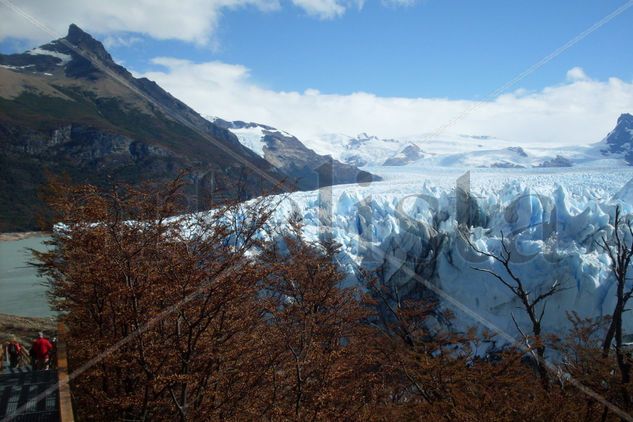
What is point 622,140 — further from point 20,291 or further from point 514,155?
point 20,291

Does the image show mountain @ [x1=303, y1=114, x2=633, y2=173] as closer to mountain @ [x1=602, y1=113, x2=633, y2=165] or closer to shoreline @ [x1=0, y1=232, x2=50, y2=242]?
mountain @ [x1=602, y1=113, x2=633, y2=165]

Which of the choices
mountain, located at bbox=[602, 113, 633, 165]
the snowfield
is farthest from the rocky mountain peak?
the snowfield

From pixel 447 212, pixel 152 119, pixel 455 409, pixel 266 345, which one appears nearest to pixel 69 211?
pixel 266 345

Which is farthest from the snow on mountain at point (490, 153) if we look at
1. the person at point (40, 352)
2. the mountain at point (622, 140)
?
the person at point (40, 352)

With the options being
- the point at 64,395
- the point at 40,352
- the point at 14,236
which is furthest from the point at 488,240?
the point at 14,236

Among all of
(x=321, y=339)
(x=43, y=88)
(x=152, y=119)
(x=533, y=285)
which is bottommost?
(x=533, y=285)

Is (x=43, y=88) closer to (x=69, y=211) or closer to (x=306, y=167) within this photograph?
(x=306, y=167)
